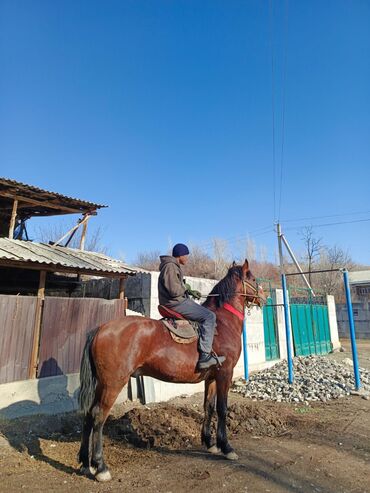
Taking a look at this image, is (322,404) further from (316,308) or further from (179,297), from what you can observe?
(316,308)

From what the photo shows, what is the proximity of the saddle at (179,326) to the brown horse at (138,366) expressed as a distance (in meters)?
0.07

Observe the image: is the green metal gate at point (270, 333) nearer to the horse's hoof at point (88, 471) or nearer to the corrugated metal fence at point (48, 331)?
the corrugated metal fence at point (48, 331)

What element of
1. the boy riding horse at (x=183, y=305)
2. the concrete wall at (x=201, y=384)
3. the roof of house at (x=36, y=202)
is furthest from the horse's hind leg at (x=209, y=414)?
the roof of house at (x=36, y=202)

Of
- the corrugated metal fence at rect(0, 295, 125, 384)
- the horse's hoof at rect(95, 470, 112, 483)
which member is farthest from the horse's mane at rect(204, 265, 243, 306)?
the corrugated metal fence at rect(0, 295, 125, 384)

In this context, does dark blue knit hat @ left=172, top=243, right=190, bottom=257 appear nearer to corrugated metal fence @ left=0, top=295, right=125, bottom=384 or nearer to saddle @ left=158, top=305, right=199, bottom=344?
saddle @ left=158, top=305, right=199, bottom=344

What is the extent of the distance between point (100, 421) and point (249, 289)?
115 inches

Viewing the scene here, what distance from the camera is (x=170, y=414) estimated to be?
5605 millimetres

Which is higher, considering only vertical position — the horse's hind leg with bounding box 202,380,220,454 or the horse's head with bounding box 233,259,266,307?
the horse's head with bounding box 233,259,266,307

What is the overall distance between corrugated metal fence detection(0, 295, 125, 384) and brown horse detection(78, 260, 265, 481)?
8.55 ft

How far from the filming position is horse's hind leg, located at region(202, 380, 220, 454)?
442 centimetres

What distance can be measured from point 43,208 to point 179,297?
10.4m

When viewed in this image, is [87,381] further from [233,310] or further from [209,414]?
[233,310]

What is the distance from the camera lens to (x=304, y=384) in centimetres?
824

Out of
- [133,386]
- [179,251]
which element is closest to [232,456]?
[179,251]
